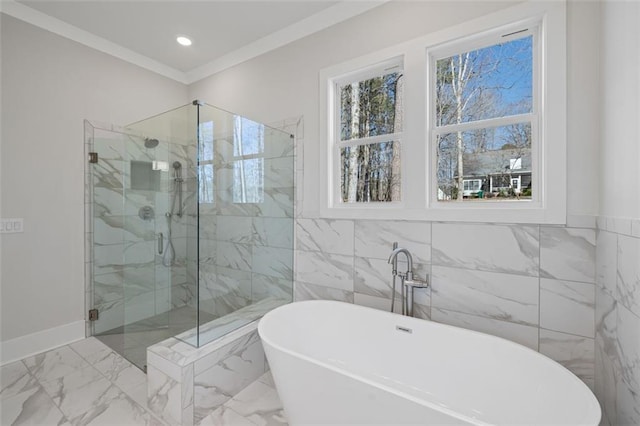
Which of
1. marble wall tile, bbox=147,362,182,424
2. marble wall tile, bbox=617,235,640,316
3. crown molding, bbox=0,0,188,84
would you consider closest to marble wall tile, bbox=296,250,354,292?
marble wall tile, bbox=147,362,182,424

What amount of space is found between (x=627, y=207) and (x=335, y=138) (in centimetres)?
175

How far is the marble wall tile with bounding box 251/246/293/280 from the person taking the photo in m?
2.40

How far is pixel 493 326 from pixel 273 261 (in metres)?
1.66

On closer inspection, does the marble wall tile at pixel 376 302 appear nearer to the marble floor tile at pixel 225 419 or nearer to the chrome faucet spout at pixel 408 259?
the chrome faucet spout at pixel 408 259

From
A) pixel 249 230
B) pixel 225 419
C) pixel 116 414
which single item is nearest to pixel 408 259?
pixel 249 230

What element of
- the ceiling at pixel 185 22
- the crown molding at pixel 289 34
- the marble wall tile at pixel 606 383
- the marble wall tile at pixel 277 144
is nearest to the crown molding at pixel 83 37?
the ceiling at pixel 185 22

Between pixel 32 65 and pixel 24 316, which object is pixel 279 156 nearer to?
pixel 32 65

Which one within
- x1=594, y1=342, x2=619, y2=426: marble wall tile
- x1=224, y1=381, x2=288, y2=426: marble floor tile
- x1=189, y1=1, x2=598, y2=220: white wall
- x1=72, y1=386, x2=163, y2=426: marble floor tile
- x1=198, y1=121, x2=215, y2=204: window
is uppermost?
x1=189, y1=1, x2=598, y2=220: white wall

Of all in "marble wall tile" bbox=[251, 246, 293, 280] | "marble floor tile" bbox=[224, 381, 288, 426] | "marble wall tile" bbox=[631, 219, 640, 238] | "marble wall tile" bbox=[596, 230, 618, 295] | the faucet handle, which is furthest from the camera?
"marble wall tile" bbox=[251, 246, 293, 280]

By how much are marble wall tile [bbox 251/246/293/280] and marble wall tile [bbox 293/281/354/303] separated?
134 millimetres

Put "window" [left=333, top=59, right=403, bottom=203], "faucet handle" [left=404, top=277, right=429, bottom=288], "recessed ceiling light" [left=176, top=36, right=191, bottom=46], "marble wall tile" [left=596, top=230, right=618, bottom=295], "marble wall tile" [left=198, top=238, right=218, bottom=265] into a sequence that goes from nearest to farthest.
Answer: "marble wall tile" [left=596, top=230, right=618, bottom=295], "faucet handle" [left=404, top=277, right=429, bottom=288], "marble wall tile" [left=198, top=238, right=218, bottom=265], "window" [left=333, top=59, right=403, bottom=203], "recessed ceiling light" [left=176, top=36, right=191, bottom=46]

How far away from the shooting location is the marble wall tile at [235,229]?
2.16m

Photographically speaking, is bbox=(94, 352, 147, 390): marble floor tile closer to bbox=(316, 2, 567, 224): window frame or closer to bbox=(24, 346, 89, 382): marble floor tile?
bbox=(24, 346, 89, 382): marble floor tile

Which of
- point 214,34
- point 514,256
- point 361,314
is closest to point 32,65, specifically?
point 214,34
